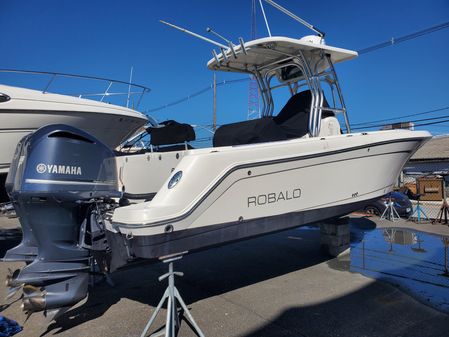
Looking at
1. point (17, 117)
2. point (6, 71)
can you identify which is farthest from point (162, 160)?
point (6, 71)

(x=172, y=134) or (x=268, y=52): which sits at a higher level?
(x=268, y=52)

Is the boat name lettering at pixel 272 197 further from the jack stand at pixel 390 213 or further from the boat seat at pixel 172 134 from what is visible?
the jack stand at pixel 390 213

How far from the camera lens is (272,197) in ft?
11.8

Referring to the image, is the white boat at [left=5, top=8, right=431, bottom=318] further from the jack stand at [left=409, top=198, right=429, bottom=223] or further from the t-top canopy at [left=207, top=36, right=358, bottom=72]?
the jack stand at [left=409, top=198, right=429, bottom=223]

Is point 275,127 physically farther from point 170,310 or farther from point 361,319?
point 170,310

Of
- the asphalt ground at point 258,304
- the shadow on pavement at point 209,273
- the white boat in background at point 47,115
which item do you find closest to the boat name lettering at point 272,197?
the asphalt ground at point 258,304

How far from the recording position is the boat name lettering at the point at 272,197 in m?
3.49

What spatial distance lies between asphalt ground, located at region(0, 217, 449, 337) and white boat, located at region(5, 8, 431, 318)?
55cm

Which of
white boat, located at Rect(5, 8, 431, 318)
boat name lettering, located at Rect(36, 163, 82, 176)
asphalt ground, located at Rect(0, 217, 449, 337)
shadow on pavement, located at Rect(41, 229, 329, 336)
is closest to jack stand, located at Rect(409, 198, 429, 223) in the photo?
shadow on pavement, located at Rect(41, 229, 329, 336)

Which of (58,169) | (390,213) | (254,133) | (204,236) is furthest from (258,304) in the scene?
(390,213)

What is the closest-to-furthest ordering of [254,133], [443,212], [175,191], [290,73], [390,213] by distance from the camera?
[175,191]
[254,133]
[290,73]
[443,212]
[390,213]

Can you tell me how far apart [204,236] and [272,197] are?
2.71 feet

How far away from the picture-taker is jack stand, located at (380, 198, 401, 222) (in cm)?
994

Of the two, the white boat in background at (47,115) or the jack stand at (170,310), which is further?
the white boat in background at (47,115)
